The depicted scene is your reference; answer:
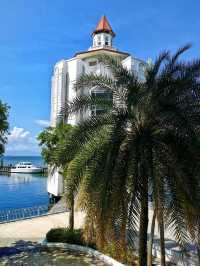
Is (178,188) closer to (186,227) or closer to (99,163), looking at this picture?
(186,227)

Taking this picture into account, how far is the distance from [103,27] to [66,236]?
3595 cm

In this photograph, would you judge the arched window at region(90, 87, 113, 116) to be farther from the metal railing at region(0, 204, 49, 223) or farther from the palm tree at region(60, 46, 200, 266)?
the metal railing at region(0, 204, 49, 223)

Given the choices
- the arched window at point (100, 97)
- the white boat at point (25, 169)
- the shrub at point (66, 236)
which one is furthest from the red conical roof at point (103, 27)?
the white boat at point (25, 169)

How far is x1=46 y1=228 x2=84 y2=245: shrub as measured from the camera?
15.5 meters

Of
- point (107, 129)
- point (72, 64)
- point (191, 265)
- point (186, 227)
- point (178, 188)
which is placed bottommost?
point (191, 265)

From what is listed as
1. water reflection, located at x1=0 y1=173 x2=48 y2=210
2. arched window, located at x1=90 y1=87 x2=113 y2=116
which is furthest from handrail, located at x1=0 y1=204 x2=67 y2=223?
water reflection, located at x1=0 y1=173 x2=48 y2=210

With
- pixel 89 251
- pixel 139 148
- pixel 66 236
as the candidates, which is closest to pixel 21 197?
Answer: pixel 66 236

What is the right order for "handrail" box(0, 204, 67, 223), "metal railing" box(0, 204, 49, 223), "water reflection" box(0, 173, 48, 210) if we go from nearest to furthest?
1. "handrail" box(0, 204, 67, 223)
2. "metal railing" box(0, 204, 49, 223)
3. "water reflection" box(0, 173, 48, 210)

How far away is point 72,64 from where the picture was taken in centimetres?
3678

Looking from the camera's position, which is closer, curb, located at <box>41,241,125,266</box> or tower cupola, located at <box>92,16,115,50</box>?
curb, located at <box>41,241,125,266</box>

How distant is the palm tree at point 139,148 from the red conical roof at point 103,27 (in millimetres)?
37026

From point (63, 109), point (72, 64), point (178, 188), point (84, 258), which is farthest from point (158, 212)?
point (72, 64)

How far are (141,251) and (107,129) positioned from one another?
4032mm

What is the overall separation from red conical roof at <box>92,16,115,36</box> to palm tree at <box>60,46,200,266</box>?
37.0 metres
